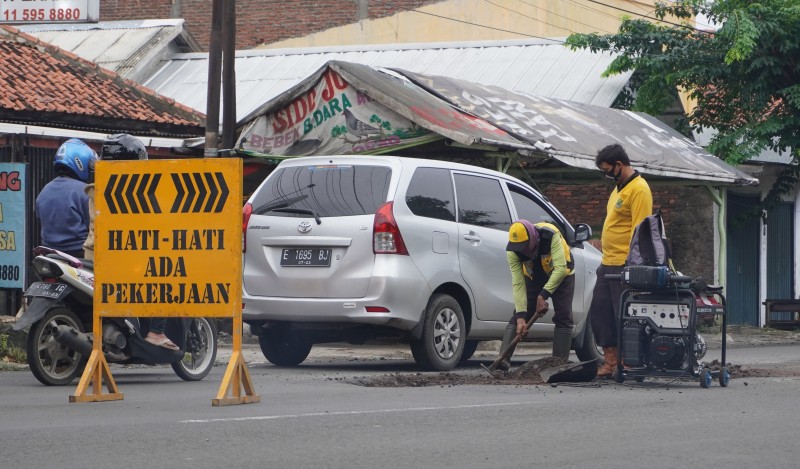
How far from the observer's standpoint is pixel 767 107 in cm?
2294

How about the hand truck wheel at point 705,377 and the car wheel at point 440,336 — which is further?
the car wheel at point 440,336

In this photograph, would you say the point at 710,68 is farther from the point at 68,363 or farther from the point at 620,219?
the point at 68,363

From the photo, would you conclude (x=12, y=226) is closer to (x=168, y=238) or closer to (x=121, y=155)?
(x=121, y=155)

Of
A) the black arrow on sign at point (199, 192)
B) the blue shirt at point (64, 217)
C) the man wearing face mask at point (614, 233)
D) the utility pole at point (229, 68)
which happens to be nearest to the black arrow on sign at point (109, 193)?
the black arrow on sign at point (199, 192)

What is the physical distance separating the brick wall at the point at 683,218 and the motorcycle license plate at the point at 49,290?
14.6 m

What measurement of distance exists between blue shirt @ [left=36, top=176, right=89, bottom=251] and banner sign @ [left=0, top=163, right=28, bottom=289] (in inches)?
135

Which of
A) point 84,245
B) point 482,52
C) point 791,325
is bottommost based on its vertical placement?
point 791,325

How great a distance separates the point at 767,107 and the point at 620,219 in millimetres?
12920

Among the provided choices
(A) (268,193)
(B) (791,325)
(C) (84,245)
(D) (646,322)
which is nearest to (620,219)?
(D) (646,322)

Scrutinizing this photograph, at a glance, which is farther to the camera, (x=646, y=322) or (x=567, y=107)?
(x=567, y=107)

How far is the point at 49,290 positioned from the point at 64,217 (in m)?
0.76

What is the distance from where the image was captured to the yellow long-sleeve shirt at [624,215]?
10.8 meters

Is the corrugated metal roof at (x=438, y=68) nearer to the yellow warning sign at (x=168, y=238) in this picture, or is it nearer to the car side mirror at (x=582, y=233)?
the car side mirror at (x=582, y=233)

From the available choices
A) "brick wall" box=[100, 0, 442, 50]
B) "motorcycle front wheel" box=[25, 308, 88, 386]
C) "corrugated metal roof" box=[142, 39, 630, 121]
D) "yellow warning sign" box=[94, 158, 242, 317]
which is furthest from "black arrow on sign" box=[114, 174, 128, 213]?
"brick wall" box=[100, 0, 442, 50]
